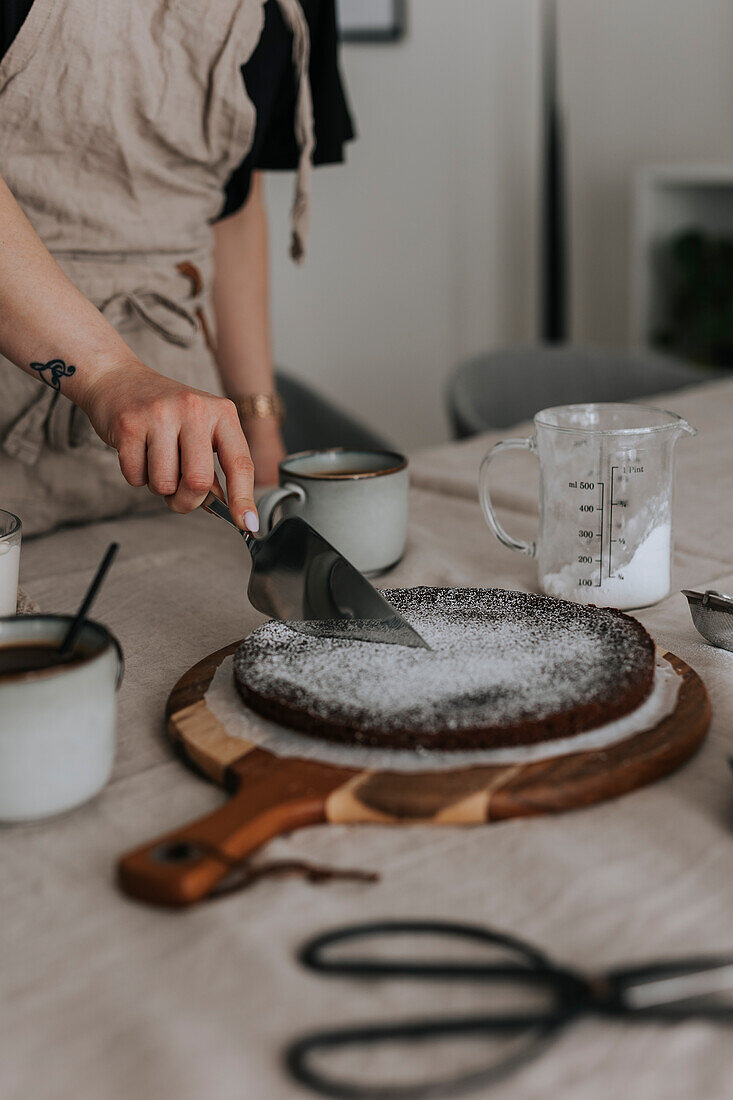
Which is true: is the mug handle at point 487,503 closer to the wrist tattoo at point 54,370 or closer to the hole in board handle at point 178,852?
the wrist tattoo at point 54,370

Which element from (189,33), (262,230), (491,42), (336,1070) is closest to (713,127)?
(491,42)

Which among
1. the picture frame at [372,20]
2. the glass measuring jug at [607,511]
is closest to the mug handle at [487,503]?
the glass measuring jug at [607,511]

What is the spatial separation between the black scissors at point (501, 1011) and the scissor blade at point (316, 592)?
10.4 inches

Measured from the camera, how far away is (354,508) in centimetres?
90

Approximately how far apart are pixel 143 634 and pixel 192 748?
24 cm

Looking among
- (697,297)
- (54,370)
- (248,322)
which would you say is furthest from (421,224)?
(54,370)

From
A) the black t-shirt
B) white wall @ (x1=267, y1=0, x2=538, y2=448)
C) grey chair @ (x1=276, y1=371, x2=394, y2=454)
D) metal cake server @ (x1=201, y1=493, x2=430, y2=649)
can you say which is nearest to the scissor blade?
metal cake server @ (x1=201, y1=493, x2=430, y2=649)

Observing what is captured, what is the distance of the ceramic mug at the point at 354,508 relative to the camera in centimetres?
89

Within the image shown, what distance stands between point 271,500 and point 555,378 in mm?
1339

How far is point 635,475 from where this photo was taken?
0.79 metres

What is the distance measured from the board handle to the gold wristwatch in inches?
35.9

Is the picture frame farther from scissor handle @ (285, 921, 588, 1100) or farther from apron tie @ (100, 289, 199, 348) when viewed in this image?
scissor handle @ (285, 921, 588, 1100)

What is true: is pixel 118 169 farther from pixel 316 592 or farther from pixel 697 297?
pixel 697 297

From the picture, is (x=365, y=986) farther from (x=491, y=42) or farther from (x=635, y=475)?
(x=491, y=42)
